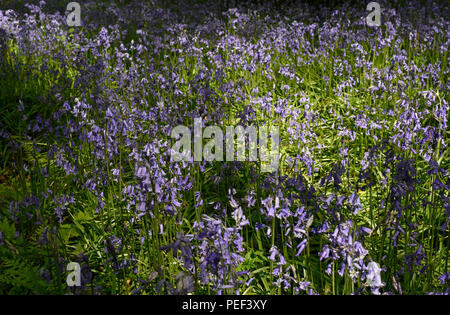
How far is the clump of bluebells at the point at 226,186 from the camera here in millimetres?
1999

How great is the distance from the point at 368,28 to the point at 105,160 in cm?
458

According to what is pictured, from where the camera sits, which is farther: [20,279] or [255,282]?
[255,282]

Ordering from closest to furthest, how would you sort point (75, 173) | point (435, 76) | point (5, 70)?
point (75, 173), point (435, 76), point (5, 70)

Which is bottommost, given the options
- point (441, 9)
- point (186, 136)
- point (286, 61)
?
point (186, 136)

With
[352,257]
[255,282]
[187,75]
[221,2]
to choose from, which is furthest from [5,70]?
[221,2]

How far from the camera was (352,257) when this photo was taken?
179cm

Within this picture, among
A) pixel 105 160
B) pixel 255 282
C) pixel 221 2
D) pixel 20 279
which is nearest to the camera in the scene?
pixel 20 279

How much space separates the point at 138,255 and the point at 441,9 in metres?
6.95

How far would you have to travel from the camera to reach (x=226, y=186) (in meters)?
3.28

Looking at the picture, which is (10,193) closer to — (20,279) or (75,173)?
(75,173)

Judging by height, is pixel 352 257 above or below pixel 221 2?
below

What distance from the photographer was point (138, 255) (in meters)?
2.67

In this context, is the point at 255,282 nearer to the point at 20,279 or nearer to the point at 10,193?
the point at 20,279

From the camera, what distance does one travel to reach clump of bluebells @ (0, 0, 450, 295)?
2.00m
